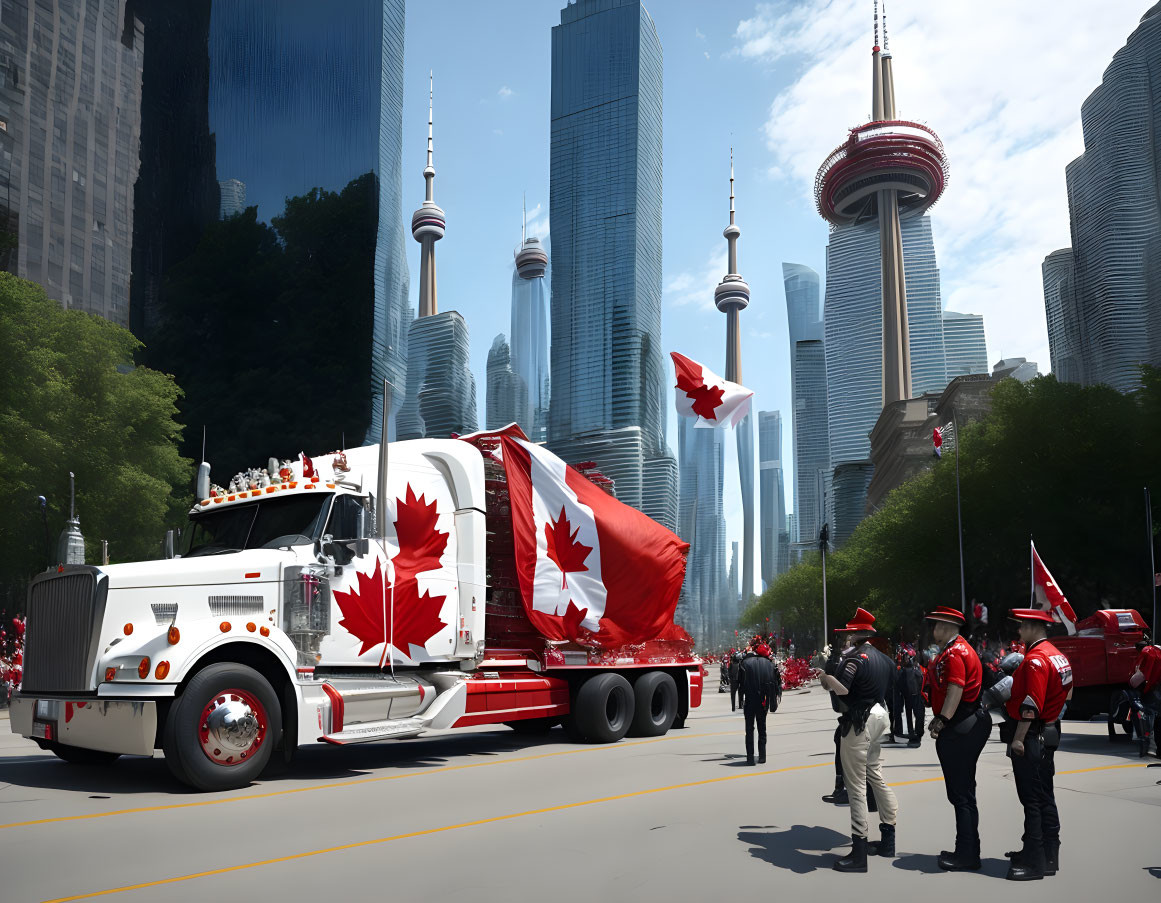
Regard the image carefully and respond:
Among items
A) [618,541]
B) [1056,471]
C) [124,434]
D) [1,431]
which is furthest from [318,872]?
[1056,471]

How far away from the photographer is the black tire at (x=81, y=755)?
11422 mm

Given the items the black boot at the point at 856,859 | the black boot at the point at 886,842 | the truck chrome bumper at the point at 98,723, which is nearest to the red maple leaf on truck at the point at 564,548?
A: the truck chrome bumper at the point at 98,723

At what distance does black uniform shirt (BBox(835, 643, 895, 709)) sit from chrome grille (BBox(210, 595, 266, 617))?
6.22 meters

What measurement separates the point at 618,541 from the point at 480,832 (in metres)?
8.14

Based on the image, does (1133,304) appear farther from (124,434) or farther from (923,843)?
(923,843)

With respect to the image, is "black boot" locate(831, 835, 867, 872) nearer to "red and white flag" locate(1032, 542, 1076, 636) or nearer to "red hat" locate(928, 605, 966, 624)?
"red hat" locate(928, 605, 966, 624)

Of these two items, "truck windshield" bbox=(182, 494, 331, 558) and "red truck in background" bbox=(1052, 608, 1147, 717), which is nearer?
"truck windshield" bbox=(182, 494, 331, 558)

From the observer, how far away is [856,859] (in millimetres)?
6801

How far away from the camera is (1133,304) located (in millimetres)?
126438

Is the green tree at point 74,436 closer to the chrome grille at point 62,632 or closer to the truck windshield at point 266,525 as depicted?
the truck windshield at point 266,525

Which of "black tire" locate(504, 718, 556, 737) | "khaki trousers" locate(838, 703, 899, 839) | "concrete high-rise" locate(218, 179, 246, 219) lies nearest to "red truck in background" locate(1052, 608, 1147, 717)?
"black tire" locate(504, 718, 556, 737)

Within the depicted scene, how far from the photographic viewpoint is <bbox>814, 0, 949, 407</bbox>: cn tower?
157375 mm

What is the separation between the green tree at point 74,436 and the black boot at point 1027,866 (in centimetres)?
3266

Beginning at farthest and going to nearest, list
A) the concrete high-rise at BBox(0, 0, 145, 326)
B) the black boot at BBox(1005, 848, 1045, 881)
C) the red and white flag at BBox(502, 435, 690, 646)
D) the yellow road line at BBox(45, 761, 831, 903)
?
the concrete high-rise at BBox(0, 0, 145, 326), the red and white flag at BBox(502, 435, 690, 646), the black boot at BBox(1005, 848, 1045, 881), the yellow road line at BBox(45, 761, 831, 903)
